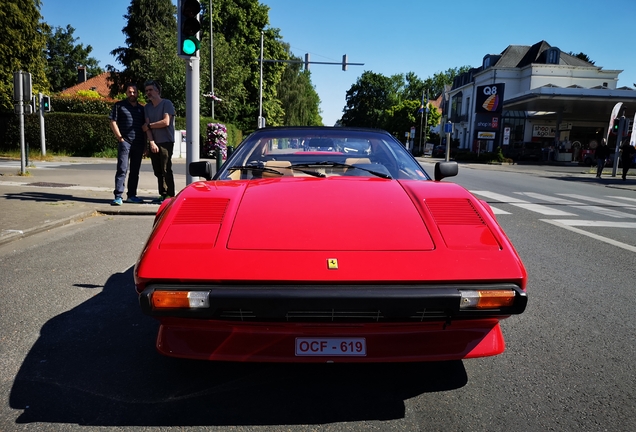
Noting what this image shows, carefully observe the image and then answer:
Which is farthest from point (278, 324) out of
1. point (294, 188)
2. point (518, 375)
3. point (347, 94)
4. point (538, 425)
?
point (347, 94)

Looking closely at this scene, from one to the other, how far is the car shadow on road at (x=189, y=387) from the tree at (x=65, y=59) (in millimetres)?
77797

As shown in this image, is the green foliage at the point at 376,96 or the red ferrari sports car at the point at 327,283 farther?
the green foliage at the point at 376,96

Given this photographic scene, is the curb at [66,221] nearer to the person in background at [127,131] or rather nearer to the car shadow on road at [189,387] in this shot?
the person in background at [127,131]

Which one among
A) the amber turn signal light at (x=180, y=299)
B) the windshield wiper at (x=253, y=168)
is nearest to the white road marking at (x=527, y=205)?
the windshield wiper at (x=253, y=168)

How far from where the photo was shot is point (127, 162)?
8.13 m

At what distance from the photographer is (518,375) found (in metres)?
2.65

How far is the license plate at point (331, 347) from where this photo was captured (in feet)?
7.09

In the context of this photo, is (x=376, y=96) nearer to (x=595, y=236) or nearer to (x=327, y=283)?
(x=595, y=236)

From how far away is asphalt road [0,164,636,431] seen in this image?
7.11 ft

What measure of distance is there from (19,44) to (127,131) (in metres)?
23.0

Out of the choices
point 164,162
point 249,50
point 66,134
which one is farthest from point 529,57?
point 164,162

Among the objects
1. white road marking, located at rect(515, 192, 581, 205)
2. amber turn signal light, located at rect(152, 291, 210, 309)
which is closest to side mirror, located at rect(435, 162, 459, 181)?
amber turn signal light, located at rect(152, 291, 210, 309)

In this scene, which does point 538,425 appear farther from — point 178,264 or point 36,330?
point 36,330

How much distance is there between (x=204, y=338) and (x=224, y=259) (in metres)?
0.38
